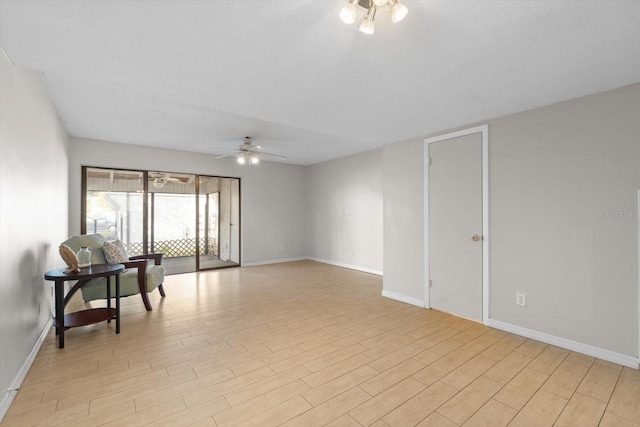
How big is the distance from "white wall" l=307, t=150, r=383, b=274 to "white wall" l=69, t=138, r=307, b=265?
1.49 feet

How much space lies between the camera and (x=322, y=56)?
1.95 meters

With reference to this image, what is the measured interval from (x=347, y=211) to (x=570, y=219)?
13.3 ft

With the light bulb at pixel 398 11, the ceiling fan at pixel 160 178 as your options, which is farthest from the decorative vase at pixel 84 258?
the light bulb at pixel 398 11

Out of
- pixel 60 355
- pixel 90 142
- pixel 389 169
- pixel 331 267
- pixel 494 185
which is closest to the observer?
pixel 60 355

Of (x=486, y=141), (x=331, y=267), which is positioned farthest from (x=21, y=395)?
(x=331, y=267)

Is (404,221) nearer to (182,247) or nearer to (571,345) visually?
(571,345)

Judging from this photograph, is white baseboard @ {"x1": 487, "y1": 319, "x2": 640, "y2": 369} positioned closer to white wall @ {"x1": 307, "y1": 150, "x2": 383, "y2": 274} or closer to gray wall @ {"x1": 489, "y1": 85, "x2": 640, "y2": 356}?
gray wall @ {"x1": 489, "y1": 85, "x2": 640, "y2": 356}

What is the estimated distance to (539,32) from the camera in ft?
5.48

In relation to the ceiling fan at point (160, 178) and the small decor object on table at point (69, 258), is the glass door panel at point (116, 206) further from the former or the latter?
the small decor object on table at point (69, 258)

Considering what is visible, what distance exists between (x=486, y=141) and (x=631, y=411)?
2.43 metres

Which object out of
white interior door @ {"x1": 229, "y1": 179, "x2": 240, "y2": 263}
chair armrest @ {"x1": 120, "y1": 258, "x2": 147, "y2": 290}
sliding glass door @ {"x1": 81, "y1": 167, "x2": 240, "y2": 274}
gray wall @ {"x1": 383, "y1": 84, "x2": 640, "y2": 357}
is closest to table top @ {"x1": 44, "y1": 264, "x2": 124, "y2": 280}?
chair armrest @ {"x1": 120, "y1": 258, "x2": 147, "y2": 290}

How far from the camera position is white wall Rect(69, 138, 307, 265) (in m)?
4.69

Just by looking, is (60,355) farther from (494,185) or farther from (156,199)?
(494,185)

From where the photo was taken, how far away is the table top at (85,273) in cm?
250
